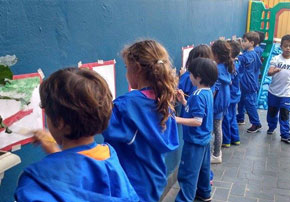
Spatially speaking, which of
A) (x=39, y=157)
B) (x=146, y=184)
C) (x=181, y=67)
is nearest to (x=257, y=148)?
(x=181, y=67)

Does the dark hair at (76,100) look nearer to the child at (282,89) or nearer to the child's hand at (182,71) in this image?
the child's hand at (182,71)

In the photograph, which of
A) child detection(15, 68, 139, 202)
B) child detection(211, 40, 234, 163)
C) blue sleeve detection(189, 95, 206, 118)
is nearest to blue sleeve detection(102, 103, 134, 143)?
child detection(15, 68, 139, 202)

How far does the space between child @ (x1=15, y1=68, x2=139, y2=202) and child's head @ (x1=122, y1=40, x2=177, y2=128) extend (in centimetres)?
64

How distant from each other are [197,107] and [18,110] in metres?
1.67

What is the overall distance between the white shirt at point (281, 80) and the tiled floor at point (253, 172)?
79cm

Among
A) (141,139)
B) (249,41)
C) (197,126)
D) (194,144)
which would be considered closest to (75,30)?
(141,139)

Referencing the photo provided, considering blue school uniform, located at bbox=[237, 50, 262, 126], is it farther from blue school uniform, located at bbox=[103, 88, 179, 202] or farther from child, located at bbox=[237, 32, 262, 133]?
blue school uniform, located at bbox=[103, 88, 179, 202]

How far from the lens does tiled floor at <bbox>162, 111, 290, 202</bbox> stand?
12.3 feet

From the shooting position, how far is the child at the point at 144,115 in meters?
1.86

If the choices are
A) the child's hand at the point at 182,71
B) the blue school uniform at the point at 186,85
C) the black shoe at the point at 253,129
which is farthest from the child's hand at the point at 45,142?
the black shoe at the point at 253,129

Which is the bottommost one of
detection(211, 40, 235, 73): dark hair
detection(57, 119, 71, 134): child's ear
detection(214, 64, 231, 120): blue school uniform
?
detection(214, 64, 231, 120): blue school uniform

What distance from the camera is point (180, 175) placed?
10.7ft

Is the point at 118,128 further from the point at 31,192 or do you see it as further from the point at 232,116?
the point at 232,116

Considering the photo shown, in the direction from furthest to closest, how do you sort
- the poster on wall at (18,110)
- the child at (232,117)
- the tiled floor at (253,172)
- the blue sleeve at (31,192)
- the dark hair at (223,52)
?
the child at (232,117), the dark hair at (223,52), the tiled floor at (253,172), the poster on wall at (18,110), the blue sleeve at (31,192)
